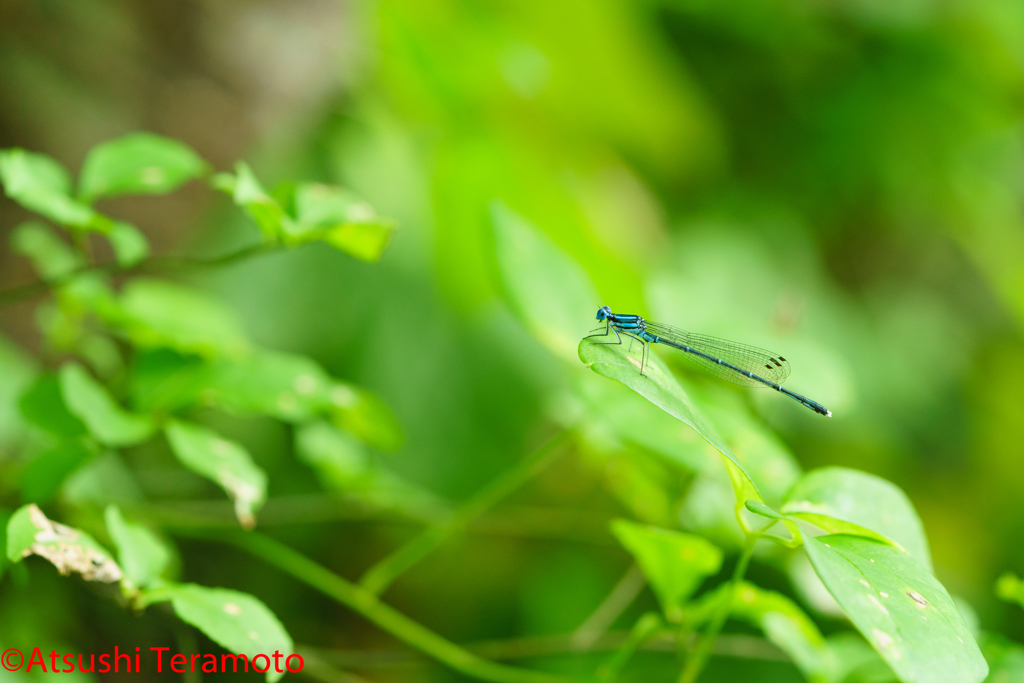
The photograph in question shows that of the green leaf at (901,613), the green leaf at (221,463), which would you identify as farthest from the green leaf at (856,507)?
the green leaf at (221,463)

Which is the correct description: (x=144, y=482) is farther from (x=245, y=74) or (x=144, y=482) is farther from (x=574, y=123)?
(x=574, y=123)

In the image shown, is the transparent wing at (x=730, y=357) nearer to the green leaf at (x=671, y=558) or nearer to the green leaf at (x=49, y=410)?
the green leaf at (x=671, y=558)

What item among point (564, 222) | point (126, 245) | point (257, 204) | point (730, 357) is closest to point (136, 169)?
point (126, 245)

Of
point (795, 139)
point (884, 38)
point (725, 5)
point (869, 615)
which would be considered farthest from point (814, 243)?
point (869, 615)

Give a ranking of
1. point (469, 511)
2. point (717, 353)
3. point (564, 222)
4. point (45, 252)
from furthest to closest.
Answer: point (564, 222), point (717, 353), point (45, 252), point (469, 511)

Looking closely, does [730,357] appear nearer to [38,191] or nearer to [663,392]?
[663,392]
